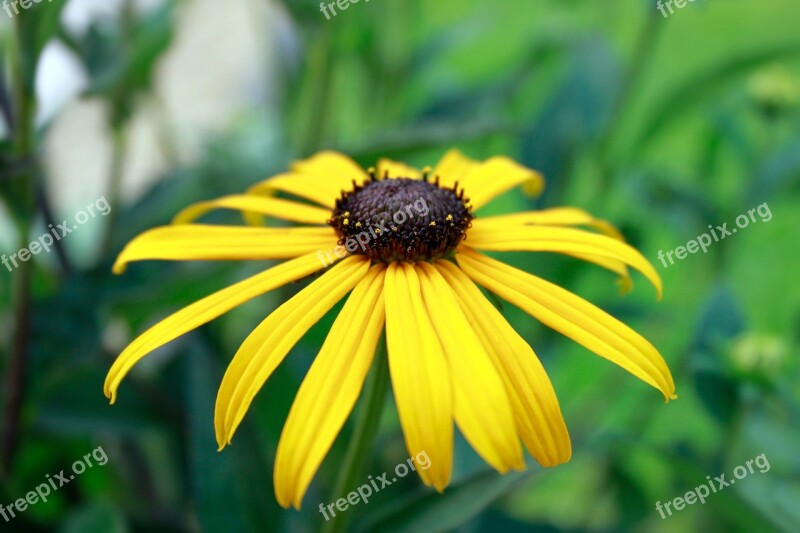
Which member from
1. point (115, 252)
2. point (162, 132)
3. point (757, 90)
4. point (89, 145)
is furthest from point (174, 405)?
point (89, 145)

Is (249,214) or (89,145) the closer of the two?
(249,214)

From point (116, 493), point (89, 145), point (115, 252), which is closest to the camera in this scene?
point (115, 252)

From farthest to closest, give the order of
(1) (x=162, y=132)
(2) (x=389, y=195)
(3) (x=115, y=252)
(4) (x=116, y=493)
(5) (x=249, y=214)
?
(1) (x=162, y=132), (4) (x=116, y=493), (3) (x=115, y=252), (5) (x=249, y=214), (2) (x=389, y=195)

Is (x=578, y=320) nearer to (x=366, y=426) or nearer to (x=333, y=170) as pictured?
(x=366, y=426)

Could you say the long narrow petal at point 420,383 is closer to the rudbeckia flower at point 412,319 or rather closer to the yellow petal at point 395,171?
the rudbeckia flower at point 412,319

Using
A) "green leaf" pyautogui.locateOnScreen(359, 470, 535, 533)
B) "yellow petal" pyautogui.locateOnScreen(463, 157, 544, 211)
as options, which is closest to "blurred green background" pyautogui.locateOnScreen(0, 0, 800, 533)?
"green leaf" pyautogui.locateOnScreen(359, 470, 535, 533)

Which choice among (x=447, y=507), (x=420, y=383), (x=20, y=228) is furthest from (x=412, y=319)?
(x=20, y=228)

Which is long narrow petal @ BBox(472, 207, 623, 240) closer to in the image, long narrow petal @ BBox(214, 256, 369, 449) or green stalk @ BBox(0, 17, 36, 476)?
long narrow petal @ BBox(214, 256, 369, 449)

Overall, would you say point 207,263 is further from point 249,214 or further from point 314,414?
point 314,414
